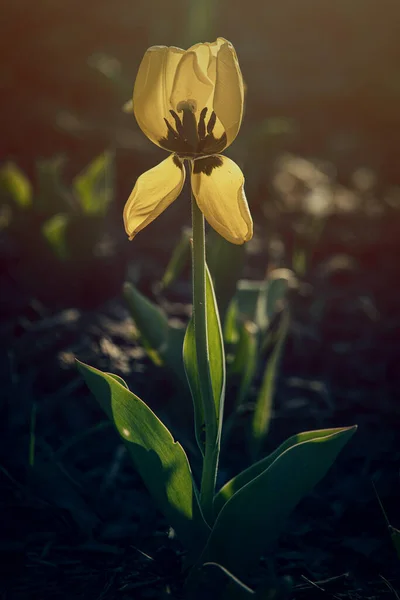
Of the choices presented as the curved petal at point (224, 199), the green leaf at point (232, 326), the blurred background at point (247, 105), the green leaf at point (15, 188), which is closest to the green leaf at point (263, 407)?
the green leaf at point (232, 326)

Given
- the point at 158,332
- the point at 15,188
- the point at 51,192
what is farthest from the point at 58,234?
the point at 158,332

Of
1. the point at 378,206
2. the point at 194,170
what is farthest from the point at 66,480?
the point at 378,206

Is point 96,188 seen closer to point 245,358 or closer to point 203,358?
point 245,358

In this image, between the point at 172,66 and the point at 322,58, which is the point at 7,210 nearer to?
the point at 172,66

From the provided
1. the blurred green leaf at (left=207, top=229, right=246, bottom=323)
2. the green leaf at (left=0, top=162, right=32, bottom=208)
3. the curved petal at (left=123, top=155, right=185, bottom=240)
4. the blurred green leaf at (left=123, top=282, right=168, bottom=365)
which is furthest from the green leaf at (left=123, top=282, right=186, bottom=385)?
the green leaf at (left=0, top=162, right=32, bottom=208)

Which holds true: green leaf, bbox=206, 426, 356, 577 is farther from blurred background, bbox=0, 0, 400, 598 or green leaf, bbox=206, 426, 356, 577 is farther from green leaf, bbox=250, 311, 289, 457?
Result: green leaf, bbox=250, 311, 289, 457

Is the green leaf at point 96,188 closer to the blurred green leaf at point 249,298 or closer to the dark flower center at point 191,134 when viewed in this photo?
the blurred green leaf at point 249,298
